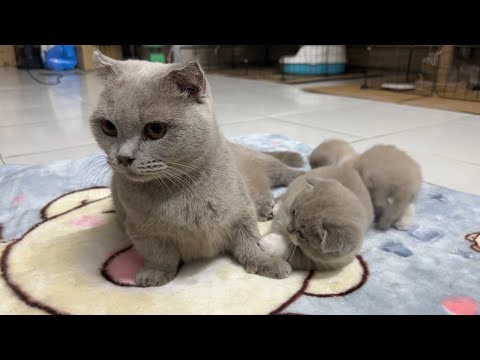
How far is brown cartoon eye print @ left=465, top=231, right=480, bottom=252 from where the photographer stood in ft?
3.74

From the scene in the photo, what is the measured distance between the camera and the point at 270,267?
1.03 metres

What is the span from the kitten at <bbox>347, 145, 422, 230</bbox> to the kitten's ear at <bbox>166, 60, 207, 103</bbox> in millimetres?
676

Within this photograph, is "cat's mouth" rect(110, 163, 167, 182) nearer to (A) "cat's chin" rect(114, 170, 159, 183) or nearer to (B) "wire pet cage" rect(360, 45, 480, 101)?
(A) "cat's chin" rect(114, 170, 159, 183)

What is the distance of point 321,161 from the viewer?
166 cm

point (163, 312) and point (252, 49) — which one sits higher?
point (252, 49)

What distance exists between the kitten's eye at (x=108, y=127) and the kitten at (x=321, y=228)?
1.62ft

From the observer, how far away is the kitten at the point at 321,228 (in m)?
0.99

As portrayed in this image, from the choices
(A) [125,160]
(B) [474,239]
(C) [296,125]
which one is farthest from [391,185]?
(C) [296,125]

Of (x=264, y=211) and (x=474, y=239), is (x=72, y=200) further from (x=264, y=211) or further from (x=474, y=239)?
(x=474, y=239)

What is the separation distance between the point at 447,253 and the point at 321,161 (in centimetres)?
66

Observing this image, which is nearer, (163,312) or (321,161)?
(163,312)

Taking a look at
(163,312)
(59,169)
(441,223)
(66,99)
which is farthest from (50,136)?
(441,223)

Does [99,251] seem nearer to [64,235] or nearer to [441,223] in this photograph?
[64,235]

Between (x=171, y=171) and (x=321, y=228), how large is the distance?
0.40m
